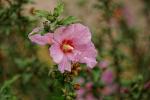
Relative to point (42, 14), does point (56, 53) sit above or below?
below

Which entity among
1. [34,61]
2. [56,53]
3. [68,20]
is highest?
[68,20]

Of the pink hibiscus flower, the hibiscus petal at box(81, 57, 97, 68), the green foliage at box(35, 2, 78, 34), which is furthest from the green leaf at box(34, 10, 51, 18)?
the hibiscus petal at box(81, 57, 97, 68)

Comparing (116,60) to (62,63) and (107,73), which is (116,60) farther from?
(62,63)

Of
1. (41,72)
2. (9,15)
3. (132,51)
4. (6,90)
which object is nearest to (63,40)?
(6,90)

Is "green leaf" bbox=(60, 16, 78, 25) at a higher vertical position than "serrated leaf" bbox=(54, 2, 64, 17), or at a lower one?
lower

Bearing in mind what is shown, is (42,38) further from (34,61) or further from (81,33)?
(34,61)

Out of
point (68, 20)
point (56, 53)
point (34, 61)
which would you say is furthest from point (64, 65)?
point (34, 61)

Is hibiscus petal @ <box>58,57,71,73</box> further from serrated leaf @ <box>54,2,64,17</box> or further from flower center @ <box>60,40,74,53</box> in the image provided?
serrated leaf @ <box>54,2,64,17</box>
